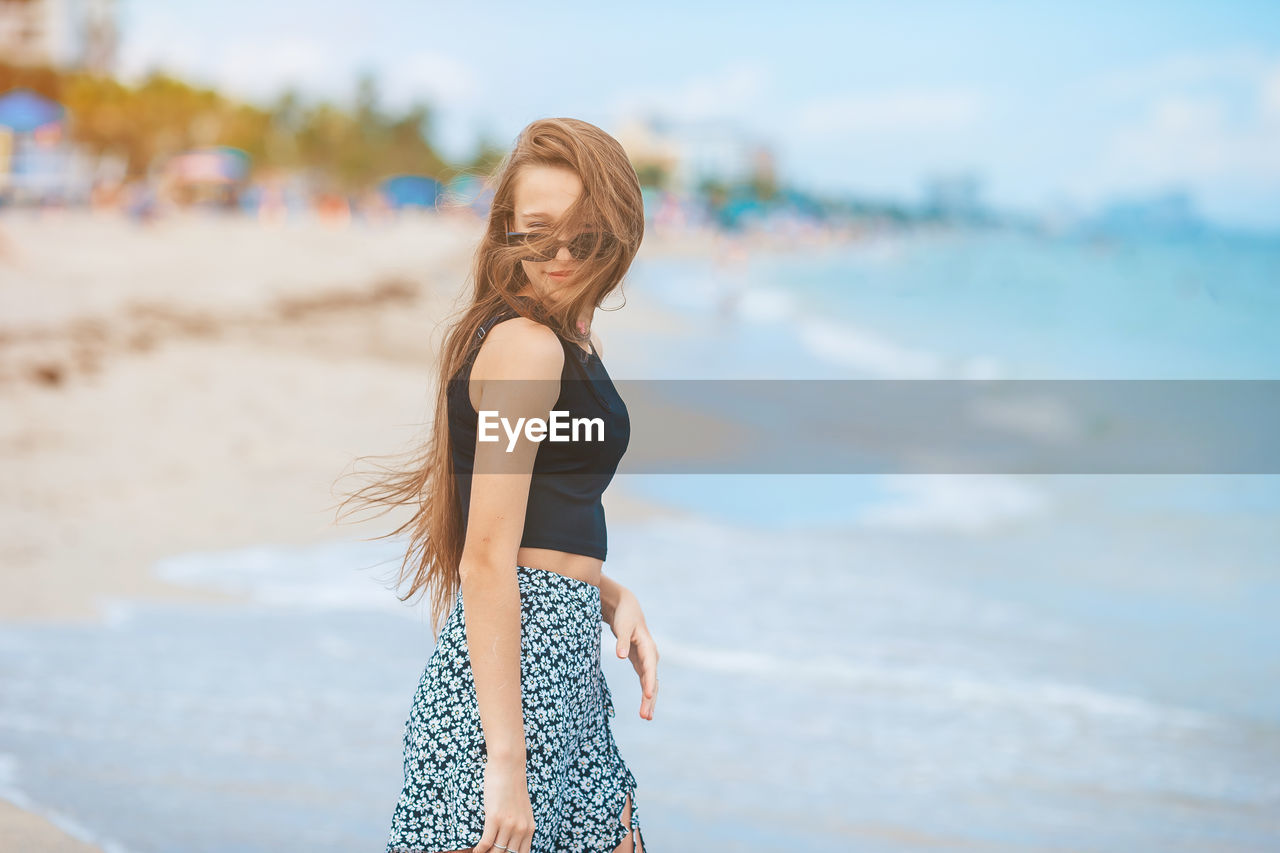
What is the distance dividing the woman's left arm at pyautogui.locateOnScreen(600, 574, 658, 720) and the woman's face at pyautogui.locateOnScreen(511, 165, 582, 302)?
53cm

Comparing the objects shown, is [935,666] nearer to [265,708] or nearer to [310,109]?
[265,708]

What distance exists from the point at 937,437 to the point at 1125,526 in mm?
3781

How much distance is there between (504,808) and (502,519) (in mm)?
387

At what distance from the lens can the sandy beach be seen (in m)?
5.98

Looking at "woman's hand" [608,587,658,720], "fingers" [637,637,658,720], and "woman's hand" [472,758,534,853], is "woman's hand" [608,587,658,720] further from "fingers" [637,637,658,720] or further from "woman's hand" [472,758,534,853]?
"woman's hand" [472,758,534,853]

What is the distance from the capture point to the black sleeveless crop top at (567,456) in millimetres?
1681

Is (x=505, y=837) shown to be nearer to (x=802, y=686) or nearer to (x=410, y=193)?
(x=802, y=686)

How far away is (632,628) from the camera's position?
78.8 inches

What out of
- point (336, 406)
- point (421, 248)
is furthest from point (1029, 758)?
point (421, 248)

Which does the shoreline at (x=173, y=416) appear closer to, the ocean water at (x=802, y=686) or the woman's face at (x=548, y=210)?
the woman's face at (x=548, y=210)

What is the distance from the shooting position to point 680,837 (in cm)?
361

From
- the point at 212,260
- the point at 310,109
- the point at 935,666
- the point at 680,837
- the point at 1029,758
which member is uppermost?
the point at 310,109

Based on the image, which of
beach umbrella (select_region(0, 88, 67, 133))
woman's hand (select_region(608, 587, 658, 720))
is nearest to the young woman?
woman's hand (select_region(608, 587, 658, 720))

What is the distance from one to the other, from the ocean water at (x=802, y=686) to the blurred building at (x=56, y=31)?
118841 mm
